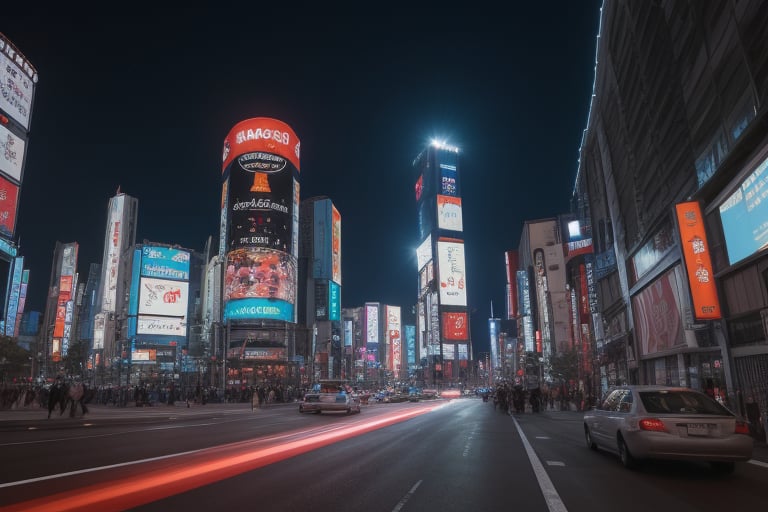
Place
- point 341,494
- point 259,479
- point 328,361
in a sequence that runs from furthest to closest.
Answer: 1. point 328,361
2. point 259,479
3. point 341,494

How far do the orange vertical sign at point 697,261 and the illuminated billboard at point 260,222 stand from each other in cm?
7882

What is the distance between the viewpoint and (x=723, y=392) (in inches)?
769

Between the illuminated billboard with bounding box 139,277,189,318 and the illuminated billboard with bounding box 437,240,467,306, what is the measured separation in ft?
322

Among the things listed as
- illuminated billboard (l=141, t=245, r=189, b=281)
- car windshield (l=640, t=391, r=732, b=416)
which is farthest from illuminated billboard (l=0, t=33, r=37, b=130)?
car windshield (l=640, t=391, r=732, b=416)

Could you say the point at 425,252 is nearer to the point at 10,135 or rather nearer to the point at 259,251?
the point at 259,251

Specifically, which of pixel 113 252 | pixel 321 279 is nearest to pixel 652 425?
pixel 113 252

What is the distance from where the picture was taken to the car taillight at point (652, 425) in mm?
8906

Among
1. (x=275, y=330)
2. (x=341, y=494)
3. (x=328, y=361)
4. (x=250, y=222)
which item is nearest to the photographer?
(x=341, y=494)

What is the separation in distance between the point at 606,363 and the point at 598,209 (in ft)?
45.9

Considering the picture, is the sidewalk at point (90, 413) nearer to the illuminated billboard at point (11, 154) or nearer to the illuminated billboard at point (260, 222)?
the illuminated billboard at point (11, 154)

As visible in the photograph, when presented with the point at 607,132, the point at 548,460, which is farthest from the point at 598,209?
the point at 548,460

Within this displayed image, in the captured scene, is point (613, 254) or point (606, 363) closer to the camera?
point (613, 254)

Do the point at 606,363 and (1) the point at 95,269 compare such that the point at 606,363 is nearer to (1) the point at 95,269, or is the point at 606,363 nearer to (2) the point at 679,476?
(2) the point at 679,476

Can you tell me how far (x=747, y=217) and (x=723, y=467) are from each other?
10.7m
